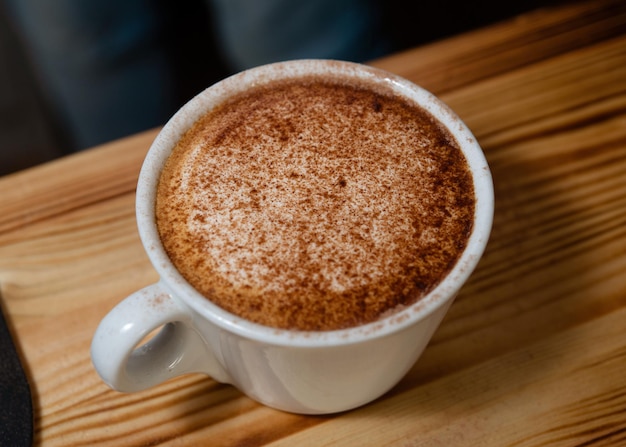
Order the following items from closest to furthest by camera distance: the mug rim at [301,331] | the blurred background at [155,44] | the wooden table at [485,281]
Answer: the mug rim at [301,331] < the wooden table at [485,281] < the blurred background at [155,44]

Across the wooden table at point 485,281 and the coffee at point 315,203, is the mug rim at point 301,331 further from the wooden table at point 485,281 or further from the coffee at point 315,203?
the wooden table at point 485,281

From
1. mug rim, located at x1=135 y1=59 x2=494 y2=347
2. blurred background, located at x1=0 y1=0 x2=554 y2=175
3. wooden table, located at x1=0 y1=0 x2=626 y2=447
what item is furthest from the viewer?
blurred background, located at x1=0 y1=0 x2=554 y2=175

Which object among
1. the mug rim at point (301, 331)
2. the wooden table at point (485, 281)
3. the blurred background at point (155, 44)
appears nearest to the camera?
the mug rim at point (301, 331)

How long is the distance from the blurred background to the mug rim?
2.06ft

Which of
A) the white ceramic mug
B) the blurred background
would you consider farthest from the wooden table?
the blurred background

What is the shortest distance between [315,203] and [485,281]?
295 mm

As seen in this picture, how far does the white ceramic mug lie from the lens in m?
0.60

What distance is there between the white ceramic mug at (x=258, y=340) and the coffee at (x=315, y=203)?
0.02 m

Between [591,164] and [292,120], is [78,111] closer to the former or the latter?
[292,120]

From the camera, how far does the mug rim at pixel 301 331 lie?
23.2 inches

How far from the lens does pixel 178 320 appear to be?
25.2 inches

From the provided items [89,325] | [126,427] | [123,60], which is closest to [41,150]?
[123,60]

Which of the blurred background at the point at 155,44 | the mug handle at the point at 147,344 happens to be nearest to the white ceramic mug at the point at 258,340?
the mug handle at the point at 147,344

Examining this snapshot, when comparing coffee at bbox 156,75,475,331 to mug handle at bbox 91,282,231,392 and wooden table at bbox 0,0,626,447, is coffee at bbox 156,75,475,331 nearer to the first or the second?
mug handle at bbox 91,282,231,392
